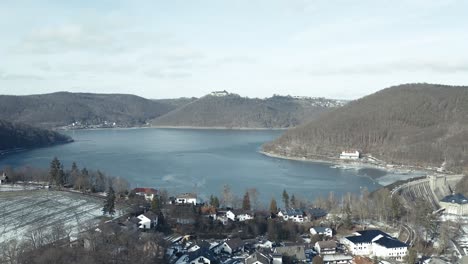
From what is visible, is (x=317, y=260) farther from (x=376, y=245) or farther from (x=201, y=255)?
(x=201, y=255)

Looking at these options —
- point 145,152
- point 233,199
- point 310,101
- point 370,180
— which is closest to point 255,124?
point 310,101

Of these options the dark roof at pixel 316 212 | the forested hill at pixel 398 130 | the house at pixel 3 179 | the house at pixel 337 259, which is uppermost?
the forested hill at pixel 398 130

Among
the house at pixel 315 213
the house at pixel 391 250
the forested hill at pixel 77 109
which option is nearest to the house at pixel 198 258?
the house at pixel 391 250

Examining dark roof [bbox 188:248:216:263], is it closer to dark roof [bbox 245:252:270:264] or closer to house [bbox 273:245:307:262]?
dark roof [bbox 245:252:270:264]

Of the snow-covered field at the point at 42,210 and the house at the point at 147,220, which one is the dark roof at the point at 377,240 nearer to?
the house at the point at 147,220

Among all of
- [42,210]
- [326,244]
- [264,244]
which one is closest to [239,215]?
[264,244]
